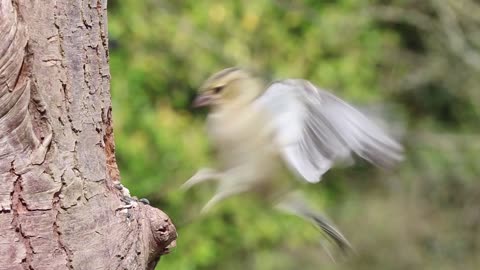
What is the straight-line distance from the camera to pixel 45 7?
226 cm

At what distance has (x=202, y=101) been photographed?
142 inches

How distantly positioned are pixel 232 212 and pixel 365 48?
181 cm

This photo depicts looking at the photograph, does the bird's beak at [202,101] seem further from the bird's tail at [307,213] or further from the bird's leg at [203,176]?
the bird's tail at [307,213]

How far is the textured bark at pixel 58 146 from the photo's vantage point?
7.16 feet

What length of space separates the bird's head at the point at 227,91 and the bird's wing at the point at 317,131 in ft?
0.44

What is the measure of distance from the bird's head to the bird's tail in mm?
402

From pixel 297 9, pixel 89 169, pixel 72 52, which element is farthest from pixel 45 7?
pixel 297 9

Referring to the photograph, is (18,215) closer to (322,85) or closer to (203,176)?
(203,176)

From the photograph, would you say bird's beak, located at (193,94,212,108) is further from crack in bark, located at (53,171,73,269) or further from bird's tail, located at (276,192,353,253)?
crack in bark, located at (53,171,73,269)

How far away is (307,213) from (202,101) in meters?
0.56

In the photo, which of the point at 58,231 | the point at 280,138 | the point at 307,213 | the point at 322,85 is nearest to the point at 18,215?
the point at 58,231

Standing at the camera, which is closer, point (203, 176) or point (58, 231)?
point (58, 231)

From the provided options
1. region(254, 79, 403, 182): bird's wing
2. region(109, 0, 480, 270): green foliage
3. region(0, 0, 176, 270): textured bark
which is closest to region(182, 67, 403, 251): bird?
region(254, 79, 403, 182): bird's wing

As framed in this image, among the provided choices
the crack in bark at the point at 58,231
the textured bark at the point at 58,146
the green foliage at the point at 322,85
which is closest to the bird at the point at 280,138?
the green foliage at the point at 322,85
